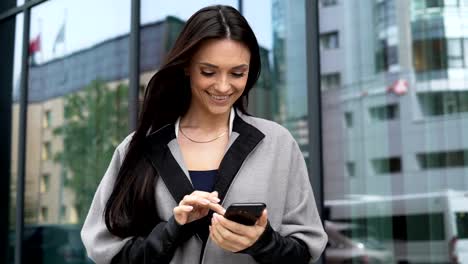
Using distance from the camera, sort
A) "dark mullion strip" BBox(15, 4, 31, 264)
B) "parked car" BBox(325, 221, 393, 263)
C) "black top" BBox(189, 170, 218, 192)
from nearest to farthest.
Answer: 1. "black top" BBox(189, 170, 218, 192)
2. "parked car" BBox(325, 221, 393, 263)
3. "dark mullion strip" BBox(15, 4, 31, 264)

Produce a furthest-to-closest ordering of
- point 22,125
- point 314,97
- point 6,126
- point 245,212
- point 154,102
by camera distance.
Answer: point 6,126
point 22,125
point 314,97
point 154,102
point 245,212

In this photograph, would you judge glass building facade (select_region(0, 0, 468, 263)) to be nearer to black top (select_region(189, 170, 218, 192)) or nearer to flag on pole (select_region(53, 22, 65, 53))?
flag on pole (select_region(53, 22, 65, 53))

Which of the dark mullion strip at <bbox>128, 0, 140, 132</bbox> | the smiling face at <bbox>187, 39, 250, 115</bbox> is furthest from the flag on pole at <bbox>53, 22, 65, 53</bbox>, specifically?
the smiling face at <bbox>187, 39, 250, 115</bbox>

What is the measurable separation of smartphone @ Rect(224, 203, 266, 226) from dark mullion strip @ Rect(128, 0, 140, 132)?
3670mm

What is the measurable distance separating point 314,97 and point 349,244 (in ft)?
2.95

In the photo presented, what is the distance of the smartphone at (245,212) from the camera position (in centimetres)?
138

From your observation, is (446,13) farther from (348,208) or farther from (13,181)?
(13,181)

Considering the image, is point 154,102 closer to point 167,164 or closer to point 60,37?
point 167,164

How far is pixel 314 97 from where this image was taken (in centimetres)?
396

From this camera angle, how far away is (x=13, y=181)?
6.68m

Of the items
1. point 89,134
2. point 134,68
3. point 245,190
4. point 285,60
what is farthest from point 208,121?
point 89,134

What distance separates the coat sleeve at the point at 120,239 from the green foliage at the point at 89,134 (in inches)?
141

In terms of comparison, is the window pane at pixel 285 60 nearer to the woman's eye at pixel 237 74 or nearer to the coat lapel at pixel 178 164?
the coat lapel at pixel 178 164

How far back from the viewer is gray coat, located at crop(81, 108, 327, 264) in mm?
1616
